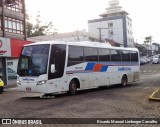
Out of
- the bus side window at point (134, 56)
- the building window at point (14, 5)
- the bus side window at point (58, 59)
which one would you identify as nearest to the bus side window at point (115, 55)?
the bus side window at point (134, 56)

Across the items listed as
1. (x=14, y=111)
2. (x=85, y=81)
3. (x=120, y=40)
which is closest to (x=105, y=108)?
(x=14, y=111)

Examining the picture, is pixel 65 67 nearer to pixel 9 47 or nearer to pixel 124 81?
pixel 124 81

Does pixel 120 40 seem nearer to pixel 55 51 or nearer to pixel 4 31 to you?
pixel 4 31

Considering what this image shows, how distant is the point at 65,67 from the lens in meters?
15.9

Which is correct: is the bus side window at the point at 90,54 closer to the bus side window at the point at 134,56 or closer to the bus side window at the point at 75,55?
the bus side window at the point at 75,55

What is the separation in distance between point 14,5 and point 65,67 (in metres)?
24.4

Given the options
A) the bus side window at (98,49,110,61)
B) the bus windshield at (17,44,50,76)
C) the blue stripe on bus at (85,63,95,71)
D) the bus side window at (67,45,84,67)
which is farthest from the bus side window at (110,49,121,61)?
the bus windshield at (17,44,50,76)

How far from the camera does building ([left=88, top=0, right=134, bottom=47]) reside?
3688 inches

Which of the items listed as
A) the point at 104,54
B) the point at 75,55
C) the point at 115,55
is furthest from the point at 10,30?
the point at 75,55

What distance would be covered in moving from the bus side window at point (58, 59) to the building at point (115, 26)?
245 ft

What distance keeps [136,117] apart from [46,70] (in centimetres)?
657

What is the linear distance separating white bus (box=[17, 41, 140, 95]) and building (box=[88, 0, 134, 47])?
70.6 m

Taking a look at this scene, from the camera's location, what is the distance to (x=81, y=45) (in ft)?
58.3

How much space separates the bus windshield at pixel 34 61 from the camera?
14.7 meters
